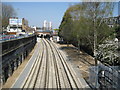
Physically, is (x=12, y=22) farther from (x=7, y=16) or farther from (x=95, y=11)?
(x=95, y=11)

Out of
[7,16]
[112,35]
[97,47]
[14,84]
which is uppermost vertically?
[7,16]

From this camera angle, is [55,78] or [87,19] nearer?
[55,78]

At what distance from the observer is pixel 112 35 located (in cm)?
1891

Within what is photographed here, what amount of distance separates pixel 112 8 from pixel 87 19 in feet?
8.77

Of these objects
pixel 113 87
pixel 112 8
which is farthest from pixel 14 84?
pixel 112 8

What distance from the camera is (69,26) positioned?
3484 cm

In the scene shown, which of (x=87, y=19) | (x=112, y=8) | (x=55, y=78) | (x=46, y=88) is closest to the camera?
(x=46, y=88)

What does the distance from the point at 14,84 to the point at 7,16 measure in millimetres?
42670

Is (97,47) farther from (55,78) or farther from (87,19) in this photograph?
(55,78)

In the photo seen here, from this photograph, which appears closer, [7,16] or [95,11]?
[95,11]

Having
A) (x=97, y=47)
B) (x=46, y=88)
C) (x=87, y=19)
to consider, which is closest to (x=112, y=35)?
(x=97, y=47)

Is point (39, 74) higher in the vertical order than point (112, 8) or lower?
lower

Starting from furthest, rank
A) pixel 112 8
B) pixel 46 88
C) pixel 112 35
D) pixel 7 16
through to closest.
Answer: pixel 7 16 → pixel 112 35 → pixel 112 8 → pixel 46 88

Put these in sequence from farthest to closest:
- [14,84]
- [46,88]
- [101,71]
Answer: [14,84] < [46,88] < [101,71]
